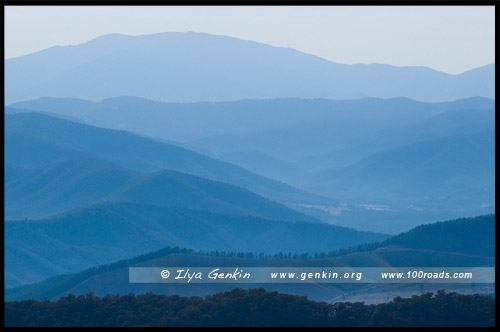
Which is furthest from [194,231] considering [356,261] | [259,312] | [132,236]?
[259,312]

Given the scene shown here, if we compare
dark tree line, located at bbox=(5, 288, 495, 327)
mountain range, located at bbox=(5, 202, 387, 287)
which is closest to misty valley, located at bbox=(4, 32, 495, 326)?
dark tree line, located at bbox=(5, 288, 495, 327)

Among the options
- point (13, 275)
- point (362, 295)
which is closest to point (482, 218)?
point (362, 295)

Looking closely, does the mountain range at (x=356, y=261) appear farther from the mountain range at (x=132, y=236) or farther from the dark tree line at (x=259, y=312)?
the mountain range at (x=132, y=236)

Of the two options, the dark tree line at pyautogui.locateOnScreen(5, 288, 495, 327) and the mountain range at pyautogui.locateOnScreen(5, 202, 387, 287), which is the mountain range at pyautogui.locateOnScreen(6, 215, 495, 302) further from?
the mountain range at pyautogui.locateOnScreen(5, 202, 387, 287)

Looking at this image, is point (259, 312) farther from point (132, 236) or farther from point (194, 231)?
point (194, 231)

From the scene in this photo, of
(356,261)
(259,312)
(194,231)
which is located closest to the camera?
(259,312)

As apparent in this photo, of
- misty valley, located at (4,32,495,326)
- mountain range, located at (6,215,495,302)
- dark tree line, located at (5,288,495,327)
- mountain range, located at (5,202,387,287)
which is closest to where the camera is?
dark tree line, located at (5,288,495,327)

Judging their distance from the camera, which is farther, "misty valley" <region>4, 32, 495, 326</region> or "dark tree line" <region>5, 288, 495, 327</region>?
"misty valley" <region>4, 32, 495, 326</region>

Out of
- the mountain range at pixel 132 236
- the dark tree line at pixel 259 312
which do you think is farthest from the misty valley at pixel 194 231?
the mountain range at pixel 132 236

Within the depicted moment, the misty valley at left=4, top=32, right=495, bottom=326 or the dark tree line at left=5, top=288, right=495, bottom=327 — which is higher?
the misty valley at left=4, top=32, right=495, bottom=326

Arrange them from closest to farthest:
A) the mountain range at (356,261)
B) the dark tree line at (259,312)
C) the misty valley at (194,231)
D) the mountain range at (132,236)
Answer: the dark tree line at (259,312) < the misty valley at (194,231) < the mountain range at (356,261) < the mountain range at (132,236)
